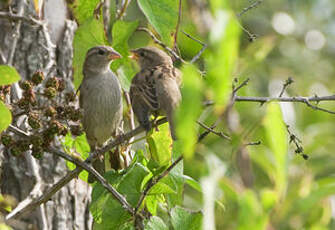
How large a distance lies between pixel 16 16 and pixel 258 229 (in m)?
3.46

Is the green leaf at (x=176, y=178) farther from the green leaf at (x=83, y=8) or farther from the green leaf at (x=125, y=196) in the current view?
the green leaf at (x=83, y=8)

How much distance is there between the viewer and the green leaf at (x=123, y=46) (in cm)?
432

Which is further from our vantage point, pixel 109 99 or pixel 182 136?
pixel 109 99

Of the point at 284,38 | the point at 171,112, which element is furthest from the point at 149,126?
the point at 284,38

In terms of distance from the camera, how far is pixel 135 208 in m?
3.54

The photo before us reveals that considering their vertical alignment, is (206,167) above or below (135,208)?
below

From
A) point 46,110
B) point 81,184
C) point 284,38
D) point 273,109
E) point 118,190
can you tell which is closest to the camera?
point 273,109

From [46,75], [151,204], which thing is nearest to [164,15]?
[151,204]

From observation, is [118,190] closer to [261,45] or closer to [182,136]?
[261,45]

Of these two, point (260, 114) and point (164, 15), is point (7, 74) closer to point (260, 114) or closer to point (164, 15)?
point (260, 114)

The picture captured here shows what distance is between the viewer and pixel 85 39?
442 centimetres

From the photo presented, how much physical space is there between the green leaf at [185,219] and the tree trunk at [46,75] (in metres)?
1.54

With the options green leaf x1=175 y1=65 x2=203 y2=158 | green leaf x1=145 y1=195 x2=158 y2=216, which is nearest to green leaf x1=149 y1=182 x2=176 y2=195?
green leaf x1=145 y1=195 x2=158 y2=216

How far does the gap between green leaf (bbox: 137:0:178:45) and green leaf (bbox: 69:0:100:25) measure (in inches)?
20.8
